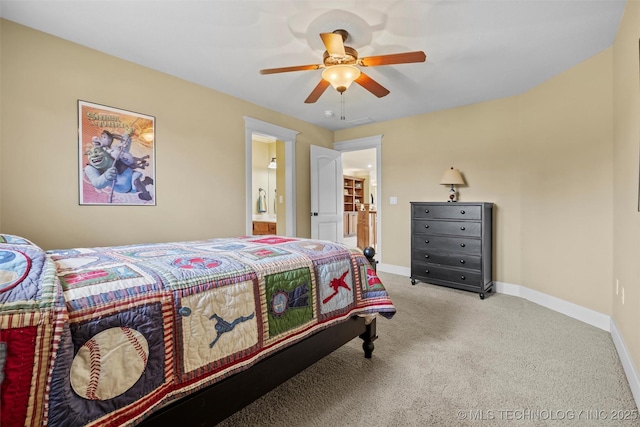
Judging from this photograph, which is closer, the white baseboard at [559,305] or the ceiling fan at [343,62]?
the ceiling fan at [343,62]

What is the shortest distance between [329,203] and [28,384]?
4.30 metres

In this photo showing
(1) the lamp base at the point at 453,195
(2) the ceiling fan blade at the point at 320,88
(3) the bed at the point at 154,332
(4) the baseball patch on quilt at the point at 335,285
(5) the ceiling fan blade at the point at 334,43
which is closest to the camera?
(3) the bed at the point at 154,332

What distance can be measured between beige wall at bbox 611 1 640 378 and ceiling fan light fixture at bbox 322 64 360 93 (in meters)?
1.65

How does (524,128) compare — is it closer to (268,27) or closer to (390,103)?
(390,103)

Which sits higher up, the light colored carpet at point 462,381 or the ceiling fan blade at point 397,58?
the ceiling fan blade at point 397,58

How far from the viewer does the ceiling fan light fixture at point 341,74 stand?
228cm

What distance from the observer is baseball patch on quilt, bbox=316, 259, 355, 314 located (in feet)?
5.60

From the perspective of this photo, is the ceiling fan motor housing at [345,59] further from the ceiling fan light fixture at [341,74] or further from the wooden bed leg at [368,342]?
the wooden bed leg at [368,342]

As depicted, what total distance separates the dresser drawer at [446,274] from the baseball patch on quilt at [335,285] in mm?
2264

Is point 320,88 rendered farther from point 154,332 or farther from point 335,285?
point 154,332

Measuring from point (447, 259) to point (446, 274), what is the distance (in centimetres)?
19

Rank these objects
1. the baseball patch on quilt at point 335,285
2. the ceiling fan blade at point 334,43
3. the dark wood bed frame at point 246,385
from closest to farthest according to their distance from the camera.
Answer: the dark wood bed frame at point 246,385 < the baseball patch on quilt at point 335,285 < the ceiling fan blade at point 334,43

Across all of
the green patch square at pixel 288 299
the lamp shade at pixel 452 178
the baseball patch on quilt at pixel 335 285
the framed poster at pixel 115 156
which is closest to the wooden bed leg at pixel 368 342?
the baseball patch on quilt at pixel 335 285

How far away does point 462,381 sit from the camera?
179 centimetres
